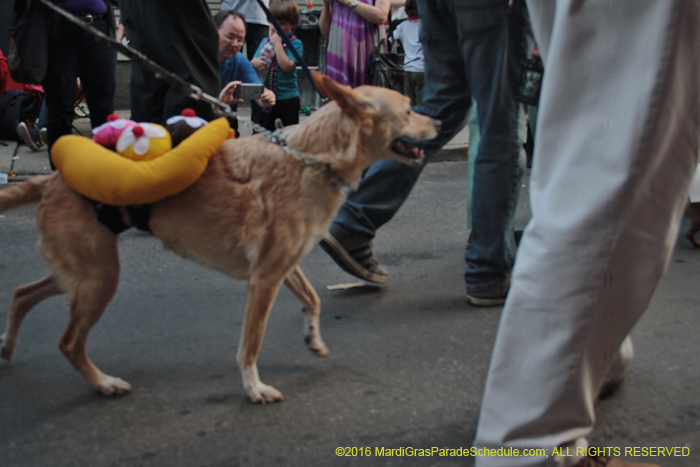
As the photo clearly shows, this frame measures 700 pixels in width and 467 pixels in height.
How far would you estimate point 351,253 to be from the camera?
3.54 metres

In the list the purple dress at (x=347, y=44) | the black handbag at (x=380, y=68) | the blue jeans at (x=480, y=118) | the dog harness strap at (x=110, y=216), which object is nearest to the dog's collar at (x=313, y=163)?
the dog harness strap at (x=110, y=216)

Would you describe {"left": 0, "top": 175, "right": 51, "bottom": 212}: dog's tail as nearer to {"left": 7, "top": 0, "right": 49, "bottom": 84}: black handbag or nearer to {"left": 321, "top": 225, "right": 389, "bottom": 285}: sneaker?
{"left": 321, "top": 225, "right": 389, "bottom": 285}: sneaker

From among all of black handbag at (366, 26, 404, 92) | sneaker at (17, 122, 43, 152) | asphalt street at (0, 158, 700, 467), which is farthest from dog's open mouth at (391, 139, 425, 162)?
sneaker at (17, 122, 43, 152)

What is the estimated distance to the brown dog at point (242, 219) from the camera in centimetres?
249

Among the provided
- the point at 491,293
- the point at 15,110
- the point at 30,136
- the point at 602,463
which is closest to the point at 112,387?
the point at 602,463

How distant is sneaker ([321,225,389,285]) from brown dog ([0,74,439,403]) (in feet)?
2.66

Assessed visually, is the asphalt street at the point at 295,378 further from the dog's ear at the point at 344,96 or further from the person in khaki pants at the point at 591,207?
the dog's ear at the point at 344,96

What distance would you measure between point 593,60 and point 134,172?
5.31 ft

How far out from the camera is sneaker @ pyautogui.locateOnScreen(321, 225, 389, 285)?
11.4 feet

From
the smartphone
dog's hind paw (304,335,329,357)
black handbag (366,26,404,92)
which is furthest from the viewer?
black handbag (366,26,404,92)

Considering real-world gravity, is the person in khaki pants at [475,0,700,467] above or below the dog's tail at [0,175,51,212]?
above

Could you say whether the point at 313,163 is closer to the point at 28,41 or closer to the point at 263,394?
the point at 263,394

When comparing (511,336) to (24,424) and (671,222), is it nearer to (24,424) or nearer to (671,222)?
(671,222)

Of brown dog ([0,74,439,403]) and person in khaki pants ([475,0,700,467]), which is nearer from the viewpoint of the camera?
person in khaki pants ([475,0,700,467])
